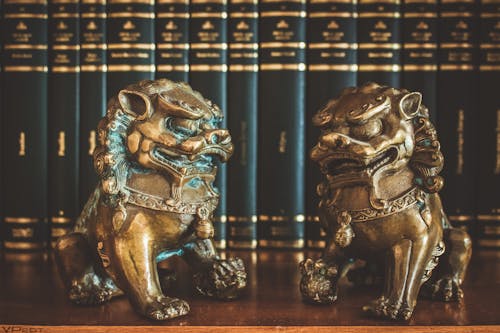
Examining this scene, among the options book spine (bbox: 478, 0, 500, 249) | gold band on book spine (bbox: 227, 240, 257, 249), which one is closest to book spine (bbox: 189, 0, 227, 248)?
gold band on book spine (bbox: 227, 240, 257, 249)

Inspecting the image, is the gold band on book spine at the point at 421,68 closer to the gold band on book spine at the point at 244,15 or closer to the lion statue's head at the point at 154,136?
the gold band on book spine at the point at 244,15

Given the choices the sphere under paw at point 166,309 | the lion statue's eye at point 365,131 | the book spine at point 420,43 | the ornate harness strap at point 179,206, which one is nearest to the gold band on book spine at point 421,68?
the book spine at point 420,43

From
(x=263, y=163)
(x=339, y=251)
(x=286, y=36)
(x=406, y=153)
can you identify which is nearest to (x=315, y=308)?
(x=339, y=251)

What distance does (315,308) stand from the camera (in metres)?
0.98

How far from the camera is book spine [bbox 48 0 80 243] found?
4.37 feet

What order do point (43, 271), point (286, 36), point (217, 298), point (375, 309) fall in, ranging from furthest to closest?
point (286, 36)
point (43, 271)
point (217, 298)
point (375, 309)

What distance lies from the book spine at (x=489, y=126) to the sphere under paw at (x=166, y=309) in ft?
2.20

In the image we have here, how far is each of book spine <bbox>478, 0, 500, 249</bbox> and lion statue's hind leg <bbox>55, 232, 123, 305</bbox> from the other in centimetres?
72

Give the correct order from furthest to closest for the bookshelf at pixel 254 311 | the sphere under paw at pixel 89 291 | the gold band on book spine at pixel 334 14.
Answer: the gold band on book spine at pixel 334 14 → the sphere under paw at pixel 89 291 → the bookshelf at pixel 254 311

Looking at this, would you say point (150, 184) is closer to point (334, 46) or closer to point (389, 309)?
point (389, 309)

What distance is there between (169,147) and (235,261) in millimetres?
203

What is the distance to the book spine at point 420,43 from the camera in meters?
1.32

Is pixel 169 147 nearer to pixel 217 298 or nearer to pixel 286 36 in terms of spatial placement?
pixel 217 298

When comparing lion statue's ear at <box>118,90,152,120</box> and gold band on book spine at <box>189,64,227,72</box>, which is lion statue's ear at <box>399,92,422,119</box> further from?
gold band on book spine at <box>189,64,227,72</box>
